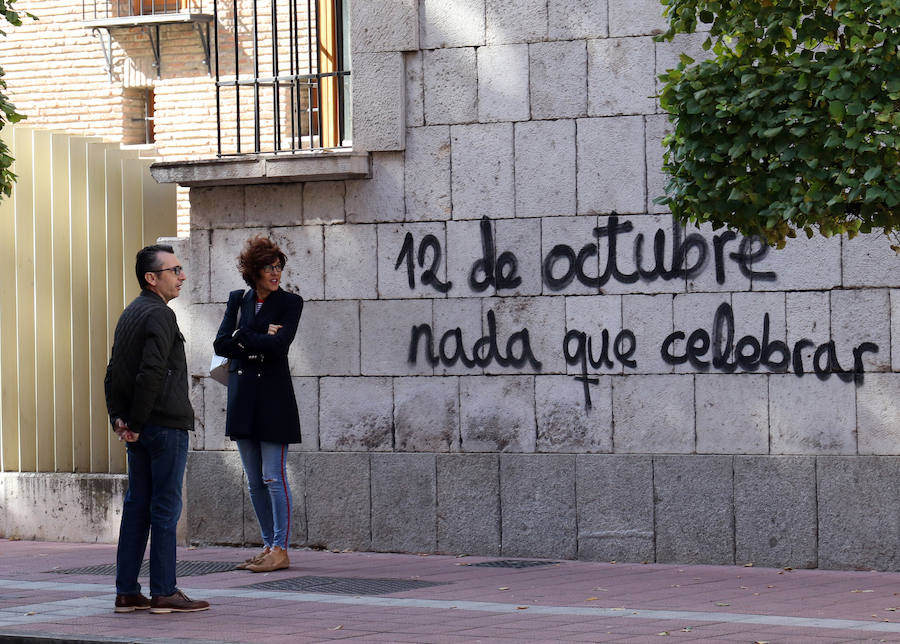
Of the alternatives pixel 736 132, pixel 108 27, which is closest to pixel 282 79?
pixel 736 132

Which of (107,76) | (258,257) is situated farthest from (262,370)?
(107,76)

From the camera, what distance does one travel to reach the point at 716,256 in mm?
9203

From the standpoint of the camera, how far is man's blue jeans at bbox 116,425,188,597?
740 cm

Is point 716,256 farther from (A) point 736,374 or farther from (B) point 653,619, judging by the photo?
(B) point 653,619

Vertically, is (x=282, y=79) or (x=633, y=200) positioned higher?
(x=282, y=79)

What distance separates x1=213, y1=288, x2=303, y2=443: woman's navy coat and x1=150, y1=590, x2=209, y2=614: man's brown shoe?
1.55 metres

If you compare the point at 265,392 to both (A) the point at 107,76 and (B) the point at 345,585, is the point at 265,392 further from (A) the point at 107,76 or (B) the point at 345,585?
(A) the point at 107,76

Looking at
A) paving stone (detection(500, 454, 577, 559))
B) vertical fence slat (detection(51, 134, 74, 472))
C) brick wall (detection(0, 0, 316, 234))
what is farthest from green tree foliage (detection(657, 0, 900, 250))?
brick wall (detection(0, 0, 316, 234))

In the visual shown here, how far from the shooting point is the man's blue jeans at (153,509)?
291 inches

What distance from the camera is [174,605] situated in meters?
7.35

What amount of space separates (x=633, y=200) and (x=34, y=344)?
494 cm

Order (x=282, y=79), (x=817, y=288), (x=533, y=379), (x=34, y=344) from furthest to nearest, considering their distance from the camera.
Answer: (x=34, y=344) → (x=282, y=79) → (x=533, y=379) → (x=817, y=288)

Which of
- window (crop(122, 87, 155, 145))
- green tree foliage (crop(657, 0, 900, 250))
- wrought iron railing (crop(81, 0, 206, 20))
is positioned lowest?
green tree foliage (crop(657, 0, 900, 250))

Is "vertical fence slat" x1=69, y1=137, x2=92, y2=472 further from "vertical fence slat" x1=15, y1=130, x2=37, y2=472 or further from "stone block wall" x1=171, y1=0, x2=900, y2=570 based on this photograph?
"stone block wall" x1=171, y1=0, x2=900, y2=570
